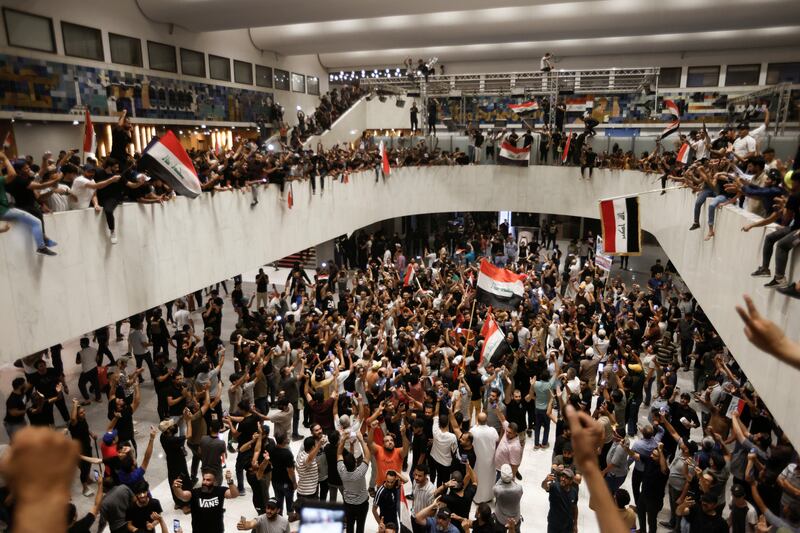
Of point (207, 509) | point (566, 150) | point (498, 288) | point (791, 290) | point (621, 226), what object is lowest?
point (207, 509)

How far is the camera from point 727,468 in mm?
6727

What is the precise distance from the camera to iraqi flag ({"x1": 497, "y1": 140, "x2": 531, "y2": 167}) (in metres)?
22.3

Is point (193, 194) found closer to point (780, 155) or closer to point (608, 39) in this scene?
point (780, 155)

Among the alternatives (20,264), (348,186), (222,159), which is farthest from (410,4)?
(20,264)

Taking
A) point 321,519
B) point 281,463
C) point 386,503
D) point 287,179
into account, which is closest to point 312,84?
point 287,179

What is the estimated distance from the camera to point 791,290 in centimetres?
544

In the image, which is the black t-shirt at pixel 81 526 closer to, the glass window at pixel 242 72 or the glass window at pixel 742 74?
the glass window at pixel 242 72

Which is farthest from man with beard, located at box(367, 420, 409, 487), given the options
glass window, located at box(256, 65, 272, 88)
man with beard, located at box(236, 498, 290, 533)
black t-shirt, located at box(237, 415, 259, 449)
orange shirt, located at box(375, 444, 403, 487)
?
glass window, located at box(256, 65, 272, 88)

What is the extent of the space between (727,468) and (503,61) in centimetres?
3204

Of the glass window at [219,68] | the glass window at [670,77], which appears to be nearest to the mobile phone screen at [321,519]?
the glass window at [219,68]

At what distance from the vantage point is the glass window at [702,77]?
31081 mm

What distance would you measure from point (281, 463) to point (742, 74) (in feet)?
113

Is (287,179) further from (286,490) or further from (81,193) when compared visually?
(286,490)

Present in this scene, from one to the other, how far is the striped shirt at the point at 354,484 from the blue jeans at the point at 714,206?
6926 millimetres
